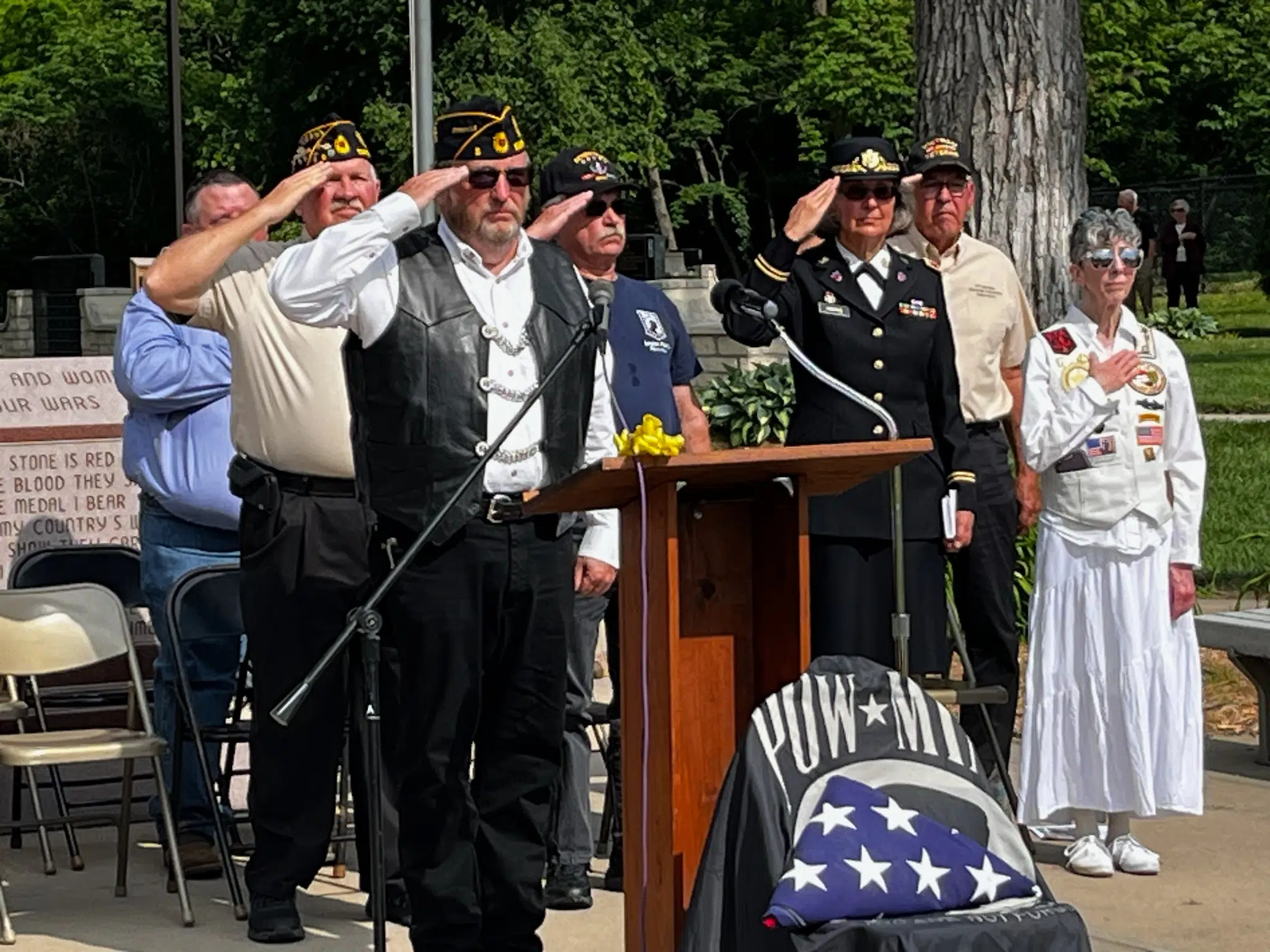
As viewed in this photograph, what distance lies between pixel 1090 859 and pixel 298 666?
2.52 metres

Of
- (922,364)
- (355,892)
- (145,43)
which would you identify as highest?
(145,43)

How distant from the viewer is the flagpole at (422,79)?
15.8m

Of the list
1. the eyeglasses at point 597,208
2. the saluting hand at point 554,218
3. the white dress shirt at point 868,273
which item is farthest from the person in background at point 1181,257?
the saluting hand at point 554,218

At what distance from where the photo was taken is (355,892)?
24.4ft

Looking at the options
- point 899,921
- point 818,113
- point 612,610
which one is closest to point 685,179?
point 818,113

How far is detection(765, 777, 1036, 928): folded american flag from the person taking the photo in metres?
4.61

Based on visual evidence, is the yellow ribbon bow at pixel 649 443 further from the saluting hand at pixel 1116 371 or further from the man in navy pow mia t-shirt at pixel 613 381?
the saluting hand at pixel 1116 371

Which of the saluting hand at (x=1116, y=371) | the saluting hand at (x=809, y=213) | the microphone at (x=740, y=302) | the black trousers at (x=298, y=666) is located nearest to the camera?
the microphone at (x=740, y=302)

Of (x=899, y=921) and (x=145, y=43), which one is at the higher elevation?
(x=145, y=43)

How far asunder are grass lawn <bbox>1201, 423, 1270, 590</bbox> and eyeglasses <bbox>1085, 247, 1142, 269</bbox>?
5.98m

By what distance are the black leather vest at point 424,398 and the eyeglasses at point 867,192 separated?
1323 mm

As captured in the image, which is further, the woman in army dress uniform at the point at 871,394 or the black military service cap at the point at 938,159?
the black military service cap at the point at 938,159

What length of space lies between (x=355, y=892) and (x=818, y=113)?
4220 centimetres

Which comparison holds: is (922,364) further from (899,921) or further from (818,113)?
(818,113)
